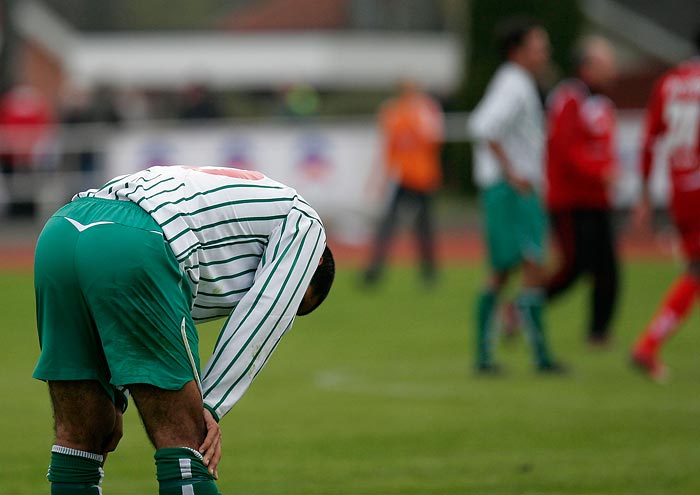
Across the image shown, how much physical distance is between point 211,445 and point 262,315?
0.47 m

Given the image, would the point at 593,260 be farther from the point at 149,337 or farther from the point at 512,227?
the point at 149,337

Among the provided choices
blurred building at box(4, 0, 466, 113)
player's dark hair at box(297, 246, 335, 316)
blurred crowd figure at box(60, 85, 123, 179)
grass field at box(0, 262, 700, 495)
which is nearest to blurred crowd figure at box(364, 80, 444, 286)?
grass field at box(0, 262, 700, 495)

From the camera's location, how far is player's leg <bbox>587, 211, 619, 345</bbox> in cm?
1241

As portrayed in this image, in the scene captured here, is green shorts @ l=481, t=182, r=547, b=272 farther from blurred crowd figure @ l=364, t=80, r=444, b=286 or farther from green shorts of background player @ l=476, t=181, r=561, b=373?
blurred crowd figure @ l=364, t=80, r=444, b=286

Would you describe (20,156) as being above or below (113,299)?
below

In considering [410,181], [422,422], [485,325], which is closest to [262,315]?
[422,422]

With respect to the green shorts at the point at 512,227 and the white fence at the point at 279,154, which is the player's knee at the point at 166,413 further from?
the white fence at the point at 279,154

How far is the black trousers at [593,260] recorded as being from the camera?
488 inches

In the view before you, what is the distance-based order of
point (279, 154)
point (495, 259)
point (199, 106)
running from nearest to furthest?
point (495, 259)
point (279, 154)
point (199, 106)

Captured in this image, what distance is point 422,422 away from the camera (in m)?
8.95

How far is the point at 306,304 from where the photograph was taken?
16.7 feet

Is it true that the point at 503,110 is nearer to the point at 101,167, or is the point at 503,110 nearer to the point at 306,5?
the point at 101,167

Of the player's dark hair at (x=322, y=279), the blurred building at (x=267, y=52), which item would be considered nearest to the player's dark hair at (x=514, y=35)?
the player's dark hair at (x=322, y=279)

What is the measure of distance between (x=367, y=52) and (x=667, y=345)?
120ft
